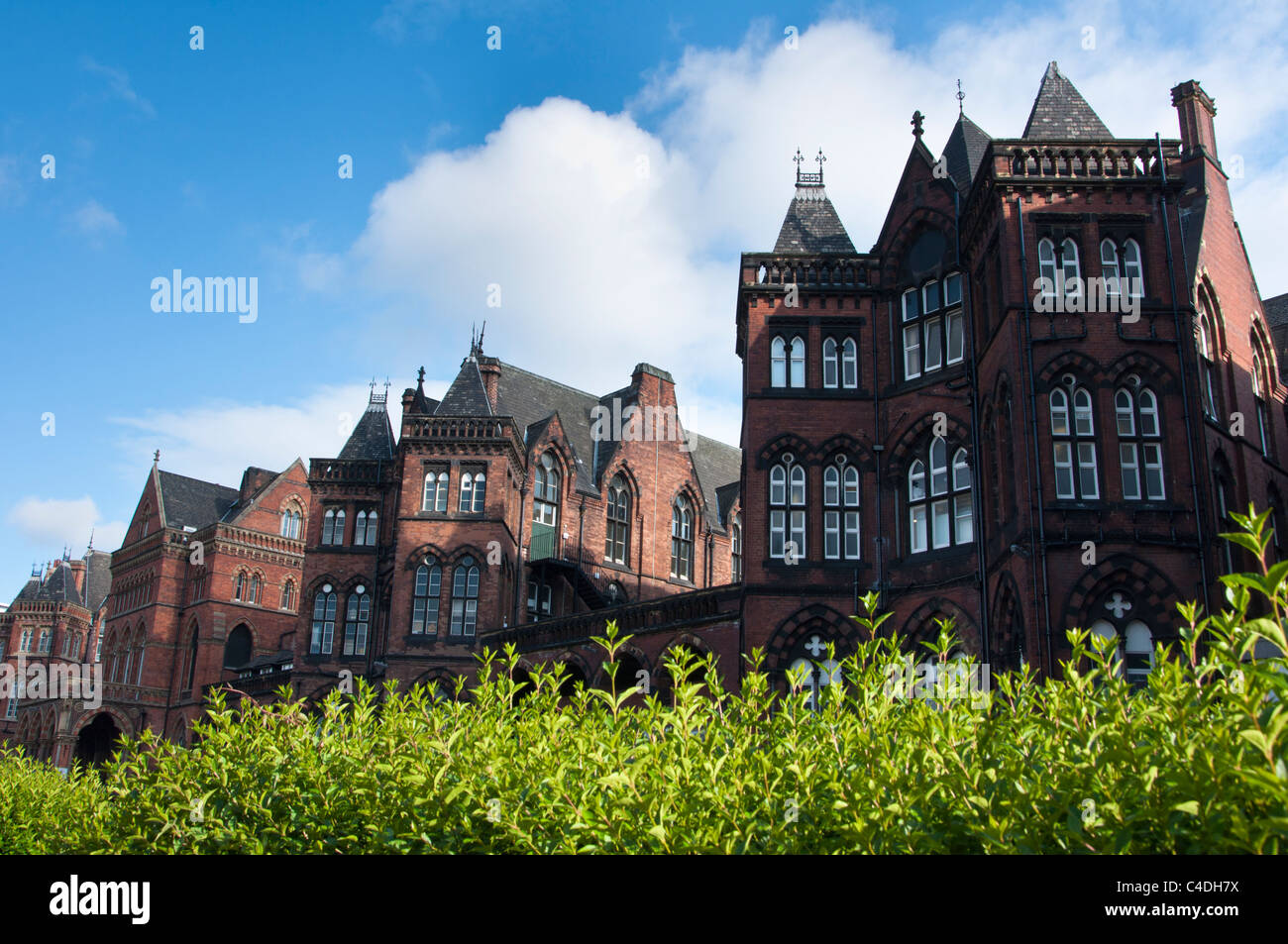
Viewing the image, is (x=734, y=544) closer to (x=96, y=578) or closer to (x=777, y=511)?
(x=777, y=511)

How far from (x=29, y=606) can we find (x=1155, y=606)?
82.3 m

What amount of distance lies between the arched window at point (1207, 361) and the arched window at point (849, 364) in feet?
24.0

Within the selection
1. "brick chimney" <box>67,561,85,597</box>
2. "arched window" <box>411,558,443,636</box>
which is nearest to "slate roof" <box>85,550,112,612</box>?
"brick chimney" <box>67,561,85,597</box>

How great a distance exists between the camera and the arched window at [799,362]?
2500 centimetres

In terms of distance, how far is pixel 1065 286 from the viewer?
66.2 ft

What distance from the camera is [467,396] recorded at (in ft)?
123

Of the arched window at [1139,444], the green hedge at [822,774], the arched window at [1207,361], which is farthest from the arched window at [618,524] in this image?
the green hedge at [822,774]

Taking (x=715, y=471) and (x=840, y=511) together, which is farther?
(x=715, y=471)

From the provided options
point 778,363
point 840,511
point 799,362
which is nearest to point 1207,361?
point 840,511

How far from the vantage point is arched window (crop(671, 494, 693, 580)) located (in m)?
42.8

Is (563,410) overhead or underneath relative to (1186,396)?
overhead

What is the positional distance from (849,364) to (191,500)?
4704 centimetres

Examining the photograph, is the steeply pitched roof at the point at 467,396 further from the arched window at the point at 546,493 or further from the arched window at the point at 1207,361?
the arched window at the point at 1207,361

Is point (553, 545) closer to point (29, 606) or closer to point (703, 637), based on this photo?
point (703, 637)
